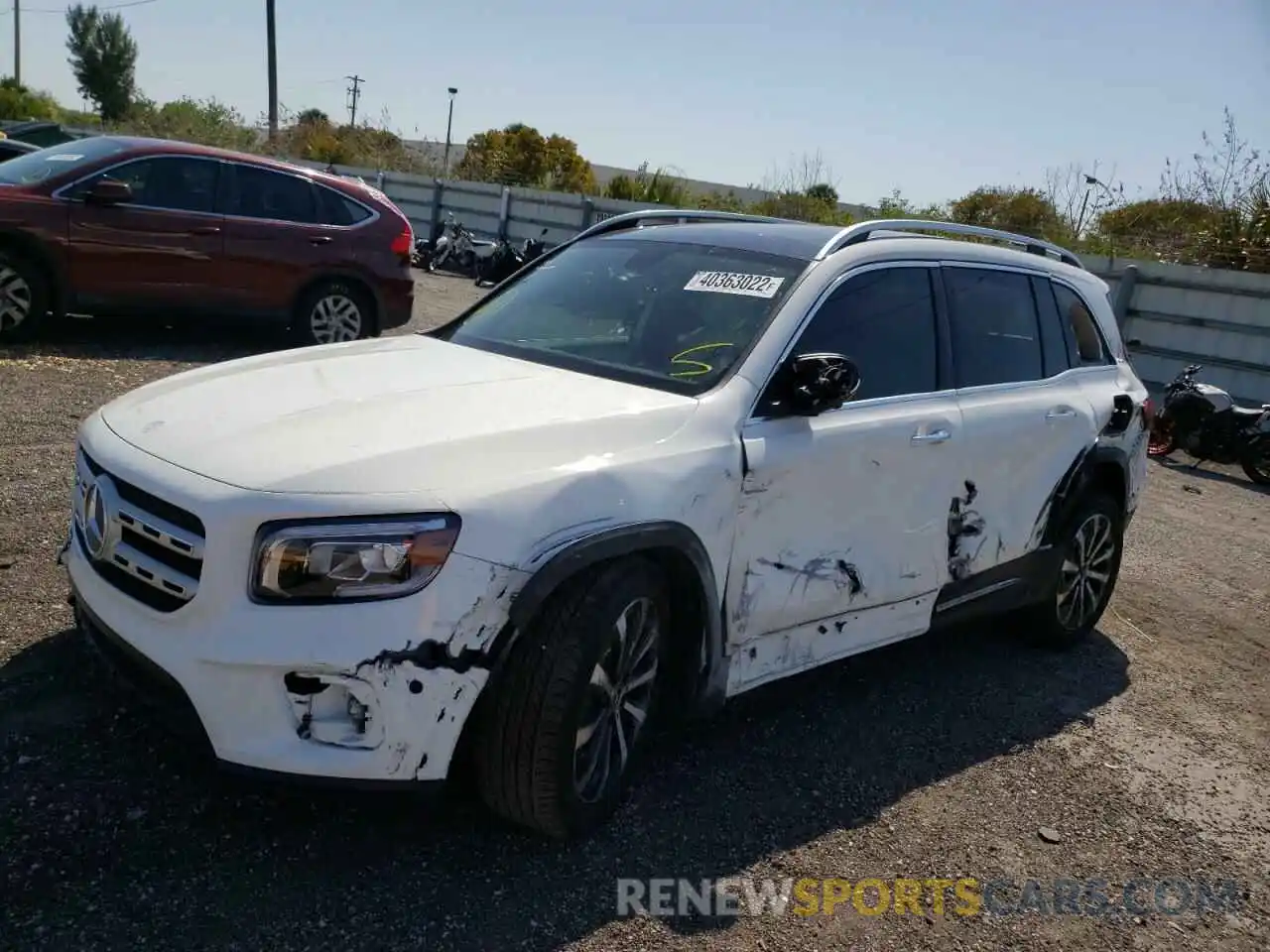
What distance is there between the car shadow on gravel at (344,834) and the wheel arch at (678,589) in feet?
1.35

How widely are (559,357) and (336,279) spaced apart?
261 inches

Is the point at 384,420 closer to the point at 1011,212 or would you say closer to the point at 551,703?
the point at 551,703

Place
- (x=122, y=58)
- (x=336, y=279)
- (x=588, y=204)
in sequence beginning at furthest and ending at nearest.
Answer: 1. (x=122, y=58)
2. (x=588, y=204)
3. (x=336, y=279)

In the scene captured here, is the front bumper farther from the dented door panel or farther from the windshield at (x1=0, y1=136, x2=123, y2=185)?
the windshield at (x1=0, y1=136, x2=123, y2=185)

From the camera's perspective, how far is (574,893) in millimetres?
2924

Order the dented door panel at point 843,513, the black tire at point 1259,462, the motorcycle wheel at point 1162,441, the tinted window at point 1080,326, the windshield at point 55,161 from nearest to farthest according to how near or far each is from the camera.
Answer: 1. the dented door panel at point 843,513
2. the tinted window at point 1080,326
3. the windshield at point 55,161
4. the black tire at point 1259,462
5. the motorcycle wheel at point 1162,441

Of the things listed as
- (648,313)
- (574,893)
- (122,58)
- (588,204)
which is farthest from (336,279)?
(122,58)

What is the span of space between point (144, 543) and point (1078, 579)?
13.5 ft

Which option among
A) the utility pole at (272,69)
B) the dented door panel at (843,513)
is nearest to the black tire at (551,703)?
the dented door panel at (843,513)

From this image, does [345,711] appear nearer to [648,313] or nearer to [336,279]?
[648,313]

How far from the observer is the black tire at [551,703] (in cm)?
279

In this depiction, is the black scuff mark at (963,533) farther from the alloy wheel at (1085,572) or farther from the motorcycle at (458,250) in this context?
the motorcycle at (458,250)

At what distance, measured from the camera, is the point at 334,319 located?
32.6 feet

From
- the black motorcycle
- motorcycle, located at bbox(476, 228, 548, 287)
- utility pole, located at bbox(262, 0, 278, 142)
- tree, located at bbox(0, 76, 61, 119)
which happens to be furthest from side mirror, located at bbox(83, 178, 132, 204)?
tree, located at bbox(0, 76, 61, 119)
